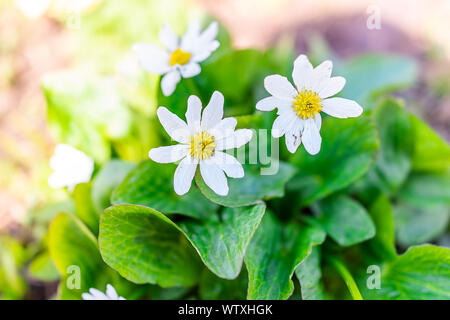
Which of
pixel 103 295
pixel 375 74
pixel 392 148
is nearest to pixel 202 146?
pixel 103 295

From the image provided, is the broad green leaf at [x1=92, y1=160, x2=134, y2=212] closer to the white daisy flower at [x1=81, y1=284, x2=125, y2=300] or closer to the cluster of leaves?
the cluster of leaves

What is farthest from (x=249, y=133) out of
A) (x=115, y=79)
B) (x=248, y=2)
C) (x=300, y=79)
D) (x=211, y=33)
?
(x=248, y=2)

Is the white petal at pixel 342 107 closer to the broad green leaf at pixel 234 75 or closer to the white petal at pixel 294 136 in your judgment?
the white petal at pixel 294 136

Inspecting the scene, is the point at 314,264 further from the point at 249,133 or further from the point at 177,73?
the point at 177,73

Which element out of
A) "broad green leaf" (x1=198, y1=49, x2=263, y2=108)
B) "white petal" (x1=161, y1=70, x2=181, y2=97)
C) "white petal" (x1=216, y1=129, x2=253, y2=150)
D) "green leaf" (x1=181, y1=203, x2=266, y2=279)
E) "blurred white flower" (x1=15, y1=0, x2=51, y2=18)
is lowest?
"green leaf" (x1=181, y1=203, x2=266, y2=279)

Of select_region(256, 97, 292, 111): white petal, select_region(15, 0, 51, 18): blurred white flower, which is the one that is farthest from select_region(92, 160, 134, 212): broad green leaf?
select_region(15, 0, 51, 18): blurred white flower
